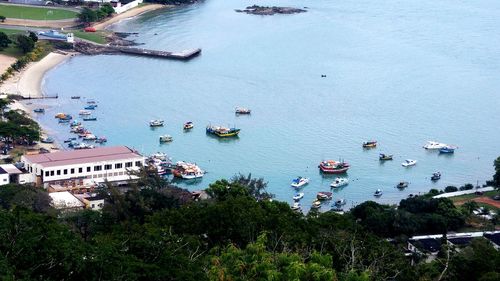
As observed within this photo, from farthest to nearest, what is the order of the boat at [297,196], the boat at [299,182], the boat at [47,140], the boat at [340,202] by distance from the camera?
the boat at [47,140] → the boat at [299,182] → the boat at [297,196] → the boat at [340,202]

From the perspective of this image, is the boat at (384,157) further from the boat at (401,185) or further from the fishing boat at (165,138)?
the fishing boat at (165,138)

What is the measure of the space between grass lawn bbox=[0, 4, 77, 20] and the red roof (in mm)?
18153

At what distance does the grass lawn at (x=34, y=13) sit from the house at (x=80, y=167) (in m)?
18.3

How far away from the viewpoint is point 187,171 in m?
17.8

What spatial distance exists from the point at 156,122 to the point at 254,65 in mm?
7959

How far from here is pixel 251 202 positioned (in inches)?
418

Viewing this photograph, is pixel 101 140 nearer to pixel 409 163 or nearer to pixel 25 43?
pixel 409 163

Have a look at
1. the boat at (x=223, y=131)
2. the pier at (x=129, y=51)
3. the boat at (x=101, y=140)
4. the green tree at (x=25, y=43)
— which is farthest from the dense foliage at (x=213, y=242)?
the pier at (x=129, y=51)

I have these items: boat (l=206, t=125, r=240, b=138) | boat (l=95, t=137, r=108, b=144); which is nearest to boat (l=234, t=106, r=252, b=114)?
boat (l=206, t=125, r=240, b=138)

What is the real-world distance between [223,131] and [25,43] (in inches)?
393

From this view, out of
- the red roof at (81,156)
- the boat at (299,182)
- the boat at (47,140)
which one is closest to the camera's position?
the red roof at (81,156)

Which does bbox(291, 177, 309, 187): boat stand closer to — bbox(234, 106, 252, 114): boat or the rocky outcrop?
bbox(234, 106, 252, 114): boat

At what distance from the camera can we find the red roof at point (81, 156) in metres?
16.3

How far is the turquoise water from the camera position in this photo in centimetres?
1919
